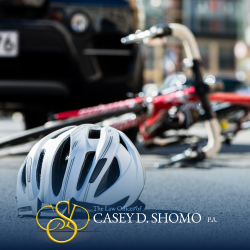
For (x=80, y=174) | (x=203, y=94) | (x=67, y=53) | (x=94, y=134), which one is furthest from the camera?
(x=67, y=53)

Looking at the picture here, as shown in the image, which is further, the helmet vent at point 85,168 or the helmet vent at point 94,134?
the helmet vent at point 94,134

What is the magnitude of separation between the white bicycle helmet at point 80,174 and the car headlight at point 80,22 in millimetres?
2417

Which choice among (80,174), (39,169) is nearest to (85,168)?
(80,174)

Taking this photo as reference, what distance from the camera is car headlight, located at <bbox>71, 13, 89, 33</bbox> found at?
494cm

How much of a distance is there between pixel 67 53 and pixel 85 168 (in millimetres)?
2510

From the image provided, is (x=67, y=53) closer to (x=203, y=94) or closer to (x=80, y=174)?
(x=203, y=94)

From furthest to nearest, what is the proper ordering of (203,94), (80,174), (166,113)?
(166,113), (203,94), (80,174)

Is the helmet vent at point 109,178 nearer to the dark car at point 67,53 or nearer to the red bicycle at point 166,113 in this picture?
the red bicycle at point 166,113

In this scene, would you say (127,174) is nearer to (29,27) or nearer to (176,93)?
(176,93)

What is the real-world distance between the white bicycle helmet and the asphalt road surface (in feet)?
0.40

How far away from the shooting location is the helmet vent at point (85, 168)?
2.57 m

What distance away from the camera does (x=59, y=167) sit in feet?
8.52

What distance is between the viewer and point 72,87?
197 inches

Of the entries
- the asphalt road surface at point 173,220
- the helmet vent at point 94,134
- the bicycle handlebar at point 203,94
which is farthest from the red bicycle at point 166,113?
the helmet vent at point 94,134
